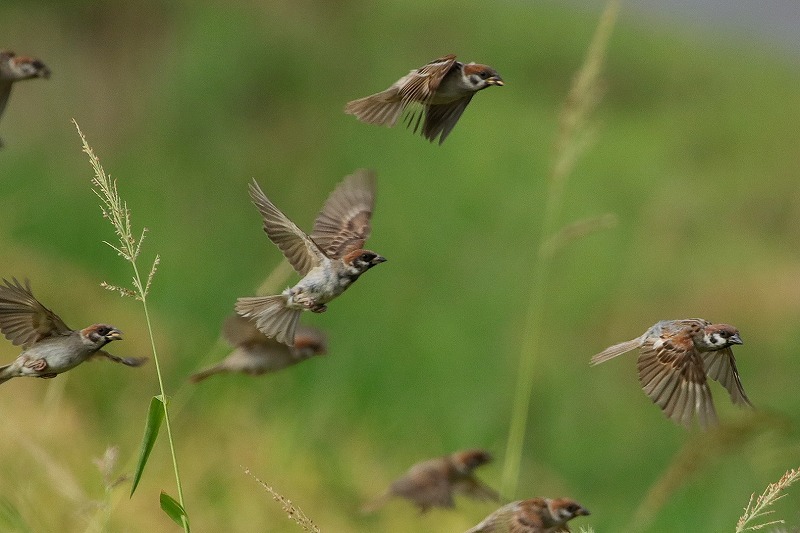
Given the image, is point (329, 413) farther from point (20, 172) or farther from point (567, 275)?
point (20, 172)

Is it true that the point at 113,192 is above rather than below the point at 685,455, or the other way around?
above

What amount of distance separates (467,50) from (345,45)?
1.19 meters

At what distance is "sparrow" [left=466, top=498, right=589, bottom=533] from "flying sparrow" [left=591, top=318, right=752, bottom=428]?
0.36m

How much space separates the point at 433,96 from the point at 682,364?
77cm

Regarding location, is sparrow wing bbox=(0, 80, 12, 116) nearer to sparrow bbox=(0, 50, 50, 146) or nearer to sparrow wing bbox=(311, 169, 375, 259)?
sparrow bbox=(0, 50, 50, 146)

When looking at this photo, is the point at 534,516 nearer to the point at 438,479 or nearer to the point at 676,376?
the point at 676,376

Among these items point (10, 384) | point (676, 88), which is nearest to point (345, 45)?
point (676, 88)

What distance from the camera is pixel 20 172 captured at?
29.8 feet

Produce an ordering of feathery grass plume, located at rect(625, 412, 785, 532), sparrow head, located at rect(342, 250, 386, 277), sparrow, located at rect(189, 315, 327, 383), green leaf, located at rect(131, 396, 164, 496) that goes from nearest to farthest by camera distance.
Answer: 1. green leaf, located at rect(131, 396, 164, 496)
2. sparrow head, located at rect(342, 250, 386, 277)
3. feathery grass plume, located at rect(625, 412, 785, 532)
4. sparrow, located at rect(189, 315, 327, 383)

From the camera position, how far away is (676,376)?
8.00ft

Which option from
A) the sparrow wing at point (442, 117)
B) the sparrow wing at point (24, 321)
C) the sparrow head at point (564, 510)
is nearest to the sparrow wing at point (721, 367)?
the sparrow head at point (564, 510)

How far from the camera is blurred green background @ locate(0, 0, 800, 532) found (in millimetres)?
6500

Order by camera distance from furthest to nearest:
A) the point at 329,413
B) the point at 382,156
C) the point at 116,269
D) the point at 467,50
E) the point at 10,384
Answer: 1. the point at 467,50
2. the point at 382,156
3. the point at 116,269
4. the point at 329,413
5. the point at 10,384

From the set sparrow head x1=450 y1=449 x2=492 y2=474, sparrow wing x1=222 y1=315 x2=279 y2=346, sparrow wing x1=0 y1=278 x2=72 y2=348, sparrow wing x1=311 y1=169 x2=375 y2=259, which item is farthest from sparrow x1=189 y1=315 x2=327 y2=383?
sparrow wing x1=0 y1=278 x2=72 y2=348
